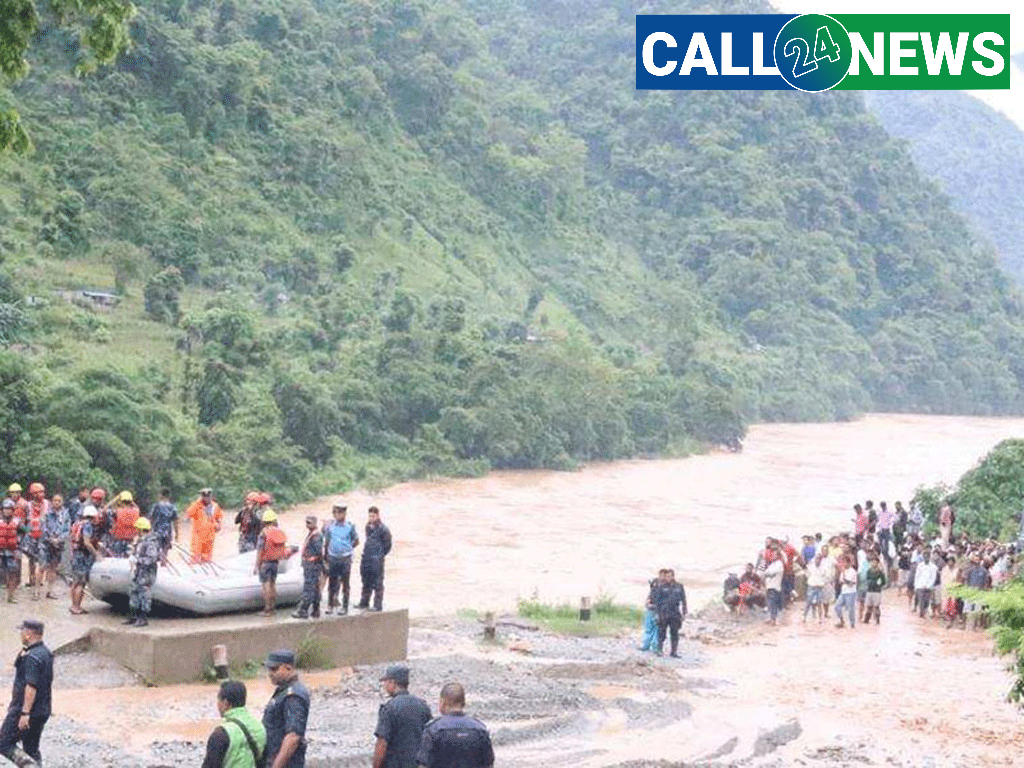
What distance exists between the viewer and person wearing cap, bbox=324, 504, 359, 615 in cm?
1383

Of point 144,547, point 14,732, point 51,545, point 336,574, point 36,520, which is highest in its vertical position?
point 36,520

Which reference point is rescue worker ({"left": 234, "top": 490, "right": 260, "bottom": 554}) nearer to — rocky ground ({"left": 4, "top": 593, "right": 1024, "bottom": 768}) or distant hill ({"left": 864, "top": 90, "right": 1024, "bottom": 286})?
rocky ground ({"left": 4, "top": 593, "right": 1024, "bottom": 768})

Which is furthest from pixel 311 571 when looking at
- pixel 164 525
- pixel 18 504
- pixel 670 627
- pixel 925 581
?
pixel 925 581

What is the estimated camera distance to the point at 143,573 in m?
13.0

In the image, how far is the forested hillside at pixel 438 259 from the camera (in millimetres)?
35859

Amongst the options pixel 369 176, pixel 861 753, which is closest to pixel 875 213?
pixel 369 176

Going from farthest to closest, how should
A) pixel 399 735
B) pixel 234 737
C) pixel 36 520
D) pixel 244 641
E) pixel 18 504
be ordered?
pixel 18 504, pixel 36 520, pixel 244 641, pixel 399 735, pixel 234 737

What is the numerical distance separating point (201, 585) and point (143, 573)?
25.6 inches

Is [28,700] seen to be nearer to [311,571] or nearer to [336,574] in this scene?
[311,571]

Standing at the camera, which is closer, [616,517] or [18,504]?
[18,504]

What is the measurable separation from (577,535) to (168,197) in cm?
2203

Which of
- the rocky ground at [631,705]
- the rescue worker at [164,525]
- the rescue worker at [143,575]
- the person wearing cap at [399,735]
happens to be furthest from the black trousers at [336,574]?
the person wearing cap at [399,735]

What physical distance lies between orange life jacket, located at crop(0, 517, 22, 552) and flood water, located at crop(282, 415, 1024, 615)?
8.06 metres

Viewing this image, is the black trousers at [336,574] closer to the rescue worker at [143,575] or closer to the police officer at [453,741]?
the rescue worker at [143,575]
